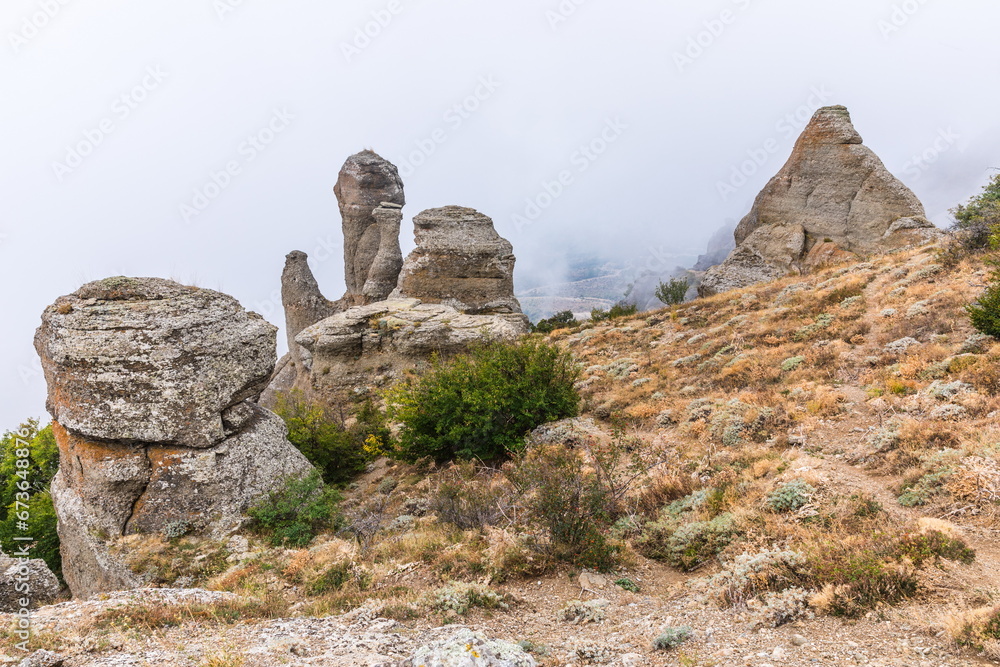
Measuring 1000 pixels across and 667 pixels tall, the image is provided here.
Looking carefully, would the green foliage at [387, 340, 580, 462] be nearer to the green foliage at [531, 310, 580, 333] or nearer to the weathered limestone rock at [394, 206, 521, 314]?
the weathered limestone rock at [394, 206, 521, 314]

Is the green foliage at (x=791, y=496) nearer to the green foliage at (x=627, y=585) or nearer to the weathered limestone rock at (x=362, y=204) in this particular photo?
the green foliage at (x=627, y=585)

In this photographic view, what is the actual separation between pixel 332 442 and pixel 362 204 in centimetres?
2506

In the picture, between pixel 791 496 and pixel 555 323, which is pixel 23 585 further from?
pixel 555 323

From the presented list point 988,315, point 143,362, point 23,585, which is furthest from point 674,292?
point 23,585

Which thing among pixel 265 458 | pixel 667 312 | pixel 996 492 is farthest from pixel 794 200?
pixel 265 458

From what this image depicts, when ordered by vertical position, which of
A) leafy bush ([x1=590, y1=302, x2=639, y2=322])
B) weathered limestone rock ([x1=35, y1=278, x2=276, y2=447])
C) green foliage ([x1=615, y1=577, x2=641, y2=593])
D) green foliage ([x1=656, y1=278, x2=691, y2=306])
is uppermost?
green foliage ([x1=656, y1=278, x2=691, y2=306])

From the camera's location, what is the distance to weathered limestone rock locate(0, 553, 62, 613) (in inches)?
267

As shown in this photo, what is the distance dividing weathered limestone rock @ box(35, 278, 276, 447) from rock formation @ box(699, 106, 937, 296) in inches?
974

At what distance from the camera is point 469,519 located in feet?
26.3

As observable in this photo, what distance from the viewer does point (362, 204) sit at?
35.1m

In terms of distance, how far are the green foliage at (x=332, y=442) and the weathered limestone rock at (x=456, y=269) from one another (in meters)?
12.1

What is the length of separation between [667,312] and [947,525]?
1795 cm

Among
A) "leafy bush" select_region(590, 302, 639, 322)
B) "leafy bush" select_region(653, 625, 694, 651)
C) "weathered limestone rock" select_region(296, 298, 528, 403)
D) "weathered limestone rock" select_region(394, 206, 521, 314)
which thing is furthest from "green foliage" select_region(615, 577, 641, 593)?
"weathered limestone rock" select_region(394, 206, 521, 314)

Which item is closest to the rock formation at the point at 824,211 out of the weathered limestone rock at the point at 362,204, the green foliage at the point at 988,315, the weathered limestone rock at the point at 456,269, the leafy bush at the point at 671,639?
the weathered limestone rock at the point at 456,269
